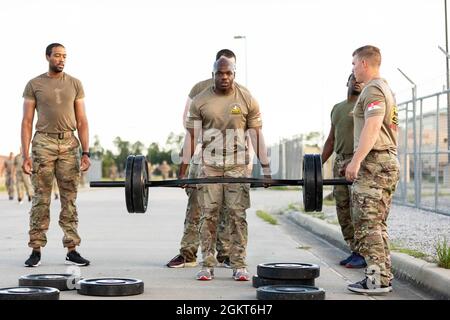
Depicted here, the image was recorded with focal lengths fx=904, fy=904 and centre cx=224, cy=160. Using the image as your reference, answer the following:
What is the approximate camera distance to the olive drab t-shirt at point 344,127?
9273 mm

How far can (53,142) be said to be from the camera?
30.7 ft

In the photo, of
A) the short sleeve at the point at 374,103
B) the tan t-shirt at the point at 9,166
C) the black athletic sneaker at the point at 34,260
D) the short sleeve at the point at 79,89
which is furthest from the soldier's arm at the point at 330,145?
the tan t-shirt at the point at 9,166

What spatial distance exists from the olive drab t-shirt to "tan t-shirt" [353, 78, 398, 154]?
159cm

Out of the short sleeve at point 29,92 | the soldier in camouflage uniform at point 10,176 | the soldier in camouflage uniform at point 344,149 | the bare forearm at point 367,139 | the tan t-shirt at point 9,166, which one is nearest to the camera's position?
the bare forearm at point 367,139

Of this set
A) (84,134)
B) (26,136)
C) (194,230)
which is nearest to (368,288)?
(194,230)

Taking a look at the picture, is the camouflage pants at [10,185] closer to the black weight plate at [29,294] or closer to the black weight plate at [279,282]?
the black weight plate at [279,282]

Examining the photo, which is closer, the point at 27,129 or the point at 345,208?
the point at 27,129

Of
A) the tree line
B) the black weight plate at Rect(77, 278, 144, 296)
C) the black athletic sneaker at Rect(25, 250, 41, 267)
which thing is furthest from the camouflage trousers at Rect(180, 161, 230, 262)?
the tree line

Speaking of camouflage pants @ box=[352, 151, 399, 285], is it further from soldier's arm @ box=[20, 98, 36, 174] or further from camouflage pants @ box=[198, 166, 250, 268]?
soldier's arm @ box=[20, 98, 36, 174]

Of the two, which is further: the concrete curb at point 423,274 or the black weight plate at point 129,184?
the black weight plate at point 129,184

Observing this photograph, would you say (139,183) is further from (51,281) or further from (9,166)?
(9,166)

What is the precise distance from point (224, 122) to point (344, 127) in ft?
5.44

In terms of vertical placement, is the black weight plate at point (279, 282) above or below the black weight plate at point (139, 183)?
below
